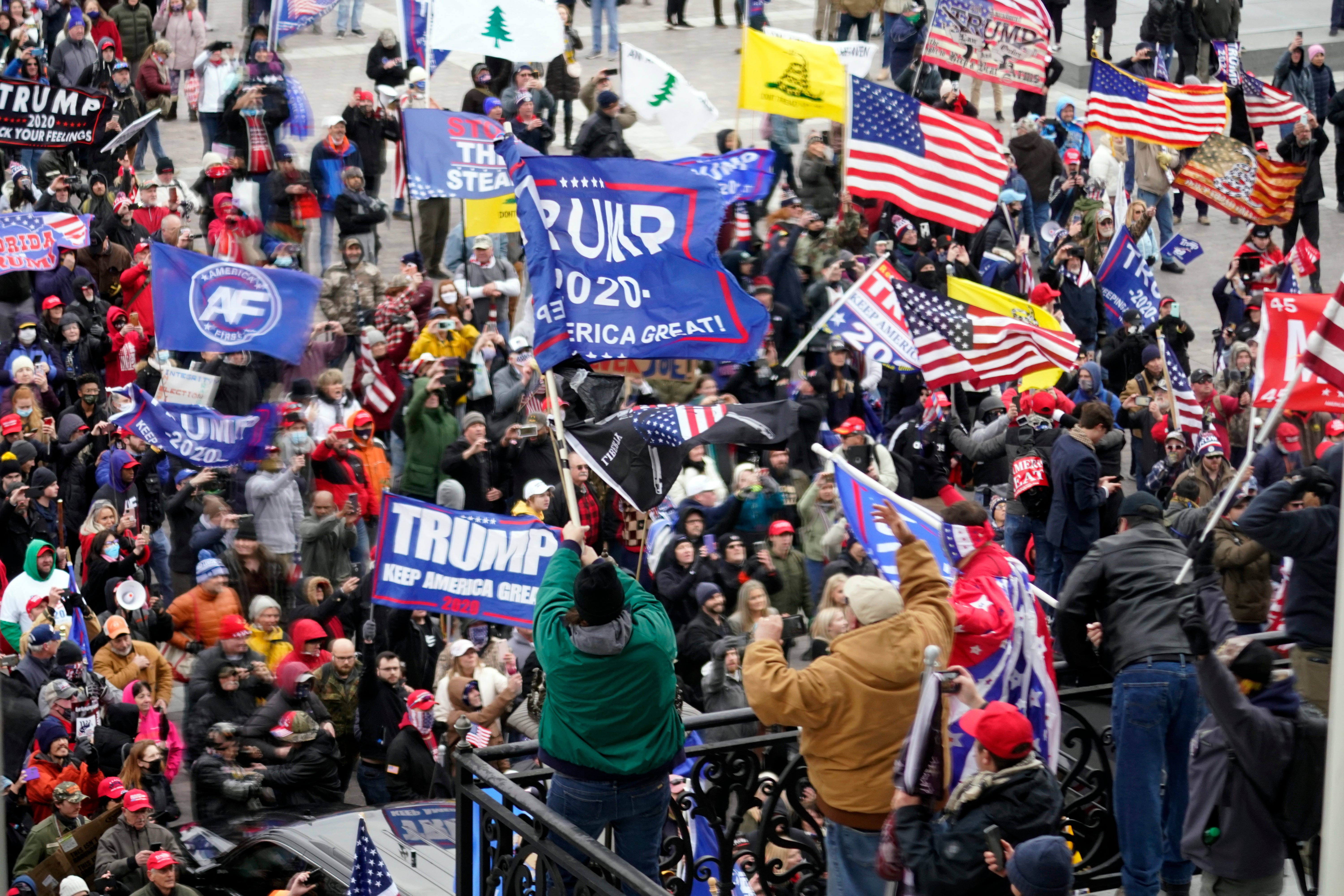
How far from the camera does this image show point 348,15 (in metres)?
29.8

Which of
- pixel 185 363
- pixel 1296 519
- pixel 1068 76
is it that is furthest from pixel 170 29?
pixel 1296 519

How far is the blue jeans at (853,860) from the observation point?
704 cm

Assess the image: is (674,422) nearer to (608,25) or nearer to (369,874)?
(369,874)

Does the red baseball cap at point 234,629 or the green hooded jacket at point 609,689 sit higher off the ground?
the green hooded jacket at point 609,689

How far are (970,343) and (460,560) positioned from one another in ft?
16.4

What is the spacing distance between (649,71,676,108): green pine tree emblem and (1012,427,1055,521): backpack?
7.08 m

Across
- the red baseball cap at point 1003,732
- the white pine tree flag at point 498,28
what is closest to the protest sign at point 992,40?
the white pine tree flag at point 498,28

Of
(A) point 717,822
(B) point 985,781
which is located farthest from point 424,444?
(B) point 985,781

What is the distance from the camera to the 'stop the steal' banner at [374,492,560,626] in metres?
11.4

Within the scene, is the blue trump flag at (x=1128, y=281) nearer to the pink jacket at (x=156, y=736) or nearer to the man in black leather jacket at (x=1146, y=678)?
the pink jacket at (x=156, y=736)

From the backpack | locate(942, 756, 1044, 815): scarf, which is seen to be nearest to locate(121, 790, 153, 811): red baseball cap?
locate(942, 756, 1044, 815): scarf

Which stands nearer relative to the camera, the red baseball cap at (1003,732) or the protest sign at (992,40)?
the red baseball cap at (1003,732)

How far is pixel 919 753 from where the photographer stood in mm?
6395

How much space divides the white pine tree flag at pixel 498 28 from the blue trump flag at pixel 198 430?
21.1 feet
